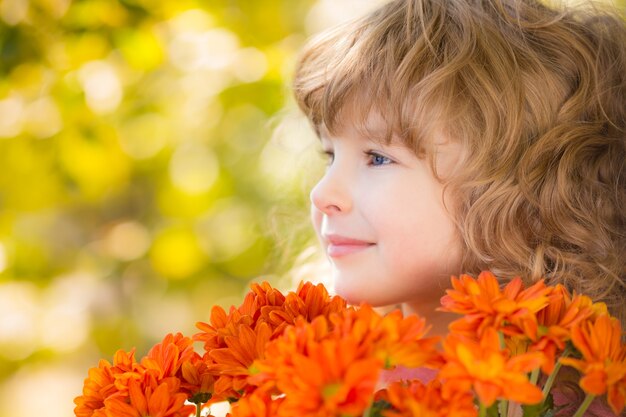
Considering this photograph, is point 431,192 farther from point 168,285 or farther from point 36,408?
point 36,408

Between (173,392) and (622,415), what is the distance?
0.49 metres

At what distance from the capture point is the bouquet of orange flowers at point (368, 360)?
541 millimetres

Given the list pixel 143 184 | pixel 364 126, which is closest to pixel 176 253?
pixel 143 184

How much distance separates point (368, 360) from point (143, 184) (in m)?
1.69

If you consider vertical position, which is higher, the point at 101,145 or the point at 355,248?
the point at 101,145

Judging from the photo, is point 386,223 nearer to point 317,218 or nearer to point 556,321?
point 317,218

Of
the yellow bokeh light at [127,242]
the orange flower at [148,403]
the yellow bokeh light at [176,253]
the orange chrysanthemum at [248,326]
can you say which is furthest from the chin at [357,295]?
the yellow bokeh light at [127,242]

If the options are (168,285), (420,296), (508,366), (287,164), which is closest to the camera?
(508,366)

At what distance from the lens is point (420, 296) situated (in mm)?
1015

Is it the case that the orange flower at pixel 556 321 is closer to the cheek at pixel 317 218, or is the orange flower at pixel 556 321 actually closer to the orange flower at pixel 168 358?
the orange flower at pixel 168 358

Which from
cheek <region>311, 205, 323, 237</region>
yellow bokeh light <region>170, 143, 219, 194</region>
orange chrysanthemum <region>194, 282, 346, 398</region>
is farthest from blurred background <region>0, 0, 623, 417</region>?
orange chrysanthemum <region>194, 282, 346, 398</region>

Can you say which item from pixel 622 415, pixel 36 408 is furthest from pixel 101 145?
pixel 622 415

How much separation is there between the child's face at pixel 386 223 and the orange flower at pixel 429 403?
1.22ft

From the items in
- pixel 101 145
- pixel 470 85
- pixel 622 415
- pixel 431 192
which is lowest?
pixel 622 415
